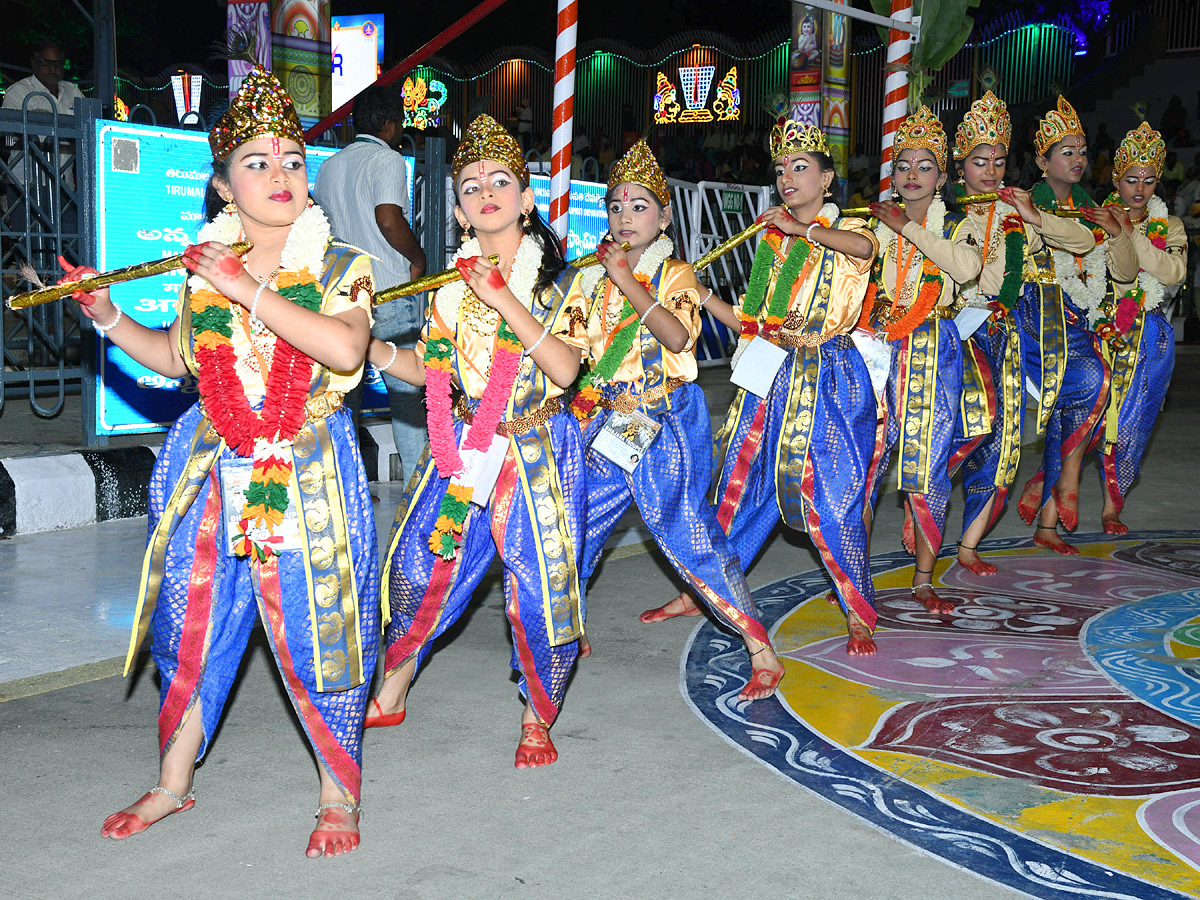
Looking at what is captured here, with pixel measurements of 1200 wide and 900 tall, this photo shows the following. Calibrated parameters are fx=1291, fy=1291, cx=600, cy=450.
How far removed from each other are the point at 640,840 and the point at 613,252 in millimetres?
1658

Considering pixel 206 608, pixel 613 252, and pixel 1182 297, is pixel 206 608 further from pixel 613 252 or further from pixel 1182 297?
pixel 1182 297

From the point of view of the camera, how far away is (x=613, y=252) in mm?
3742

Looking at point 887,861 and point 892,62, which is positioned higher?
point 892,62

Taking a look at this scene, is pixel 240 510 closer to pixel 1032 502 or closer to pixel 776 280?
pixel 776 280

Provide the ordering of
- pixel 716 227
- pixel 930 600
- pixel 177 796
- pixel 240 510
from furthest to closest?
pixel 716 227
pixel 930 600
pixel 177 796
pixel 240 510

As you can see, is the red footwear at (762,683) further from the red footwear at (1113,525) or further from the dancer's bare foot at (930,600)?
the red footwear at (1113,525)

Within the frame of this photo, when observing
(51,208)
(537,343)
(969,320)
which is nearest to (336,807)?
(537,343)

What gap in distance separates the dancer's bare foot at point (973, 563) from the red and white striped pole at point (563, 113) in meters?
2.42

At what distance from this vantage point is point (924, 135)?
4969 mm

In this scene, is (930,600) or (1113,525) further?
(1113,525)

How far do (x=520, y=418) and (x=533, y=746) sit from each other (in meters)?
0.89

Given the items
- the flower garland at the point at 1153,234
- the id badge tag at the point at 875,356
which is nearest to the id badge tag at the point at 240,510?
the id badge tag at the point at 875,356

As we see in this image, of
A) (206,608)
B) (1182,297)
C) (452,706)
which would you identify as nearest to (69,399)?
(452,706)

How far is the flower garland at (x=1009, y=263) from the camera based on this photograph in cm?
532
